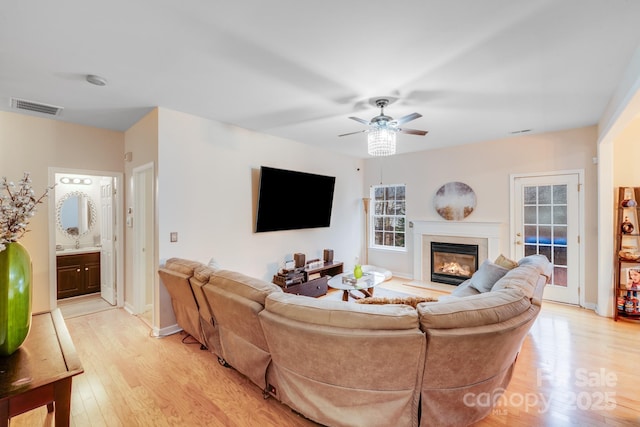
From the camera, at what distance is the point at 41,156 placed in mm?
3557

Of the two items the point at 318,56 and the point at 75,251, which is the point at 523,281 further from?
the point at 75,251

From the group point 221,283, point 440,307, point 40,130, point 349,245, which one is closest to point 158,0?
point 221,283

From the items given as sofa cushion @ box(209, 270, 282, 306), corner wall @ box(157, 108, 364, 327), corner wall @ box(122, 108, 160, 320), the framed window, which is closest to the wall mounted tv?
corner wall @ box(157, 108, 364, 327)

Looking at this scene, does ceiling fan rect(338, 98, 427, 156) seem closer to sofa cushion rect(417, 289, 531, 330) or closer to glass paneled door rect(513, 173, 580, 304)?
sofa cushion rect(417, 289, 531, 330)

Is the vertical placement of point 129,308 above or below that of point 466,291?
below

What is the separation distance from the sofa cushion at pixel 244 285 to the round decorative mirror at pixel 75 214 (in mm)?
4004

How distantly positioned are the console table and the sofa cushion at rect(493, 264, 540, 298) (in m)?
2.52

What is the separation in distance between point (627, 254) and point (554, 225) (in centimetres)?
89

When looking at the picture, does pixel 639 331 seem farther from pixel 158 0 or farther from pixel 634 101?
pixel 158 0

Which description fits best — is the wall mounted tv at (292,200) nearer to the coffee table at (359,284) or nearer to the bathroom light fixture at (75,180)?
the coffee table at (359,284)

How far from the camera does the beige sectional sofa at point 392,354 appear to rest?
1551 millimetres

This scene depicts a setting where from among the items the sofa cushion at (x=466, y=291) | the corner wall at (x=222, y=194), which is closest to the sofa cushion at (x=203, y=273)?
the corner wall at (x=222, y=194)

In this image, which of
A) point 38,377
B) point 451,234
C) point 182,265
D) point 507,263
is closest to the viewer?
point 38,377

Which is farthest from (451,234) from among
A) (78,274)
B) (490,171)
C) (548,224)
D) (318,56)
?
(78,274)
